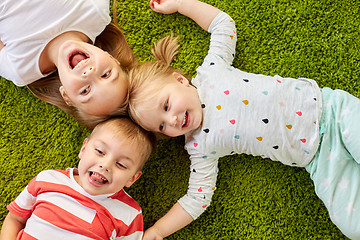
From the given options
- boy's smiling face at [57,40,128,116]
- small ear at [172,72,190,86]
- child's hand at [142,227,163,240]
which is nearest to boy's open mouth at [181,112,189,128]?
small ear at [172,72,190,86]

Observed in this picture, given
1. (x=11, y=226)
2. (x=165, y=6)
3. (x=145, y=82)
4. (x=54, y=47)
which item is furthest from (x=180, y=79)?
(x=11, y=226)

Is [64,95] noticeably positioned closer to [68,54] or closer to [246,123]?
[68,54]

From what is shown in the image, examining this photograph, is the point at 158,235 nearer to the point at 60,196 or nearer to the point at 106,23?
the point at 60,196

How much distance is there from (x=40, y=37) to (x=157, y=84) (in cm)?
51

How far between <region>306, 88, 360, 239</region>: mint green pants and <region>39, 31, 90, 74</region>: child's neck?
95cm

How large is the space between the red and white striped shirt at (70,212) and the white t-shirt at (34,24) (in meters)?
0.45

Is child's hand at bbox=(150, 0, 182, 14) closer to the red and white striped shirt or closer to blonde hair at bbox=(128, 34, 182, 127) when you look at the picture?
blonde hair at bbox=(128, 34, 182, 127)

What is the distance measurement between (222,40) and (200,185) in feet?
1.84

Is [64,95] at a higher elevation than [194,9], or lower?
lower

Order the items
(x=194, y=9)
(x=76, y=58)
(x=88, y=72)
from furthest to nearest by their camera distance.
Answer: (x=194, y=9), (x=76, y=58), (x=88, y=72)

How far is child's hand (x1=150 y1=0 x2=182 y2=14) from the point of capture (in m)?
1.28

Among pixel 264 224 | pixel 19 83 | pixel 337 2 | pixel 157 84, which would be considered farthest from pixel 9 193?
pixel 337 2

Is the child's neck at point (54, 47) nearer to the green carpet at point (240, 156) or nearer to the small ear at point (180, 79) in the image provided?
the green carpet at point (240, 156)

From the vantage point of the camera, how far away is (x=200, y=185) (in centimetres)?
118
